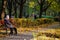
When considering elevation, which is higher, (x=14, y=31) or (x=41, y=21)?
(x=14, y=31)

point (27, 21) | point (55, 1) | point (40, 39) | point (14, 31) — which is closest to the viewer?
point (40, 39)

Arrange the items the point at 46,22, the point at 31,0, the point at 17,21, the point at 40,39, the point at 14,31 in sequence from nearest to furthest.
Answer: the point at 40,39 < the point at 14,31 < the point at 17,21 < the point at 46,22 < the point at 31,0

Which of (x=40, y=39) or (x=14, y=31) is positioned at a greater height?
(x=40, y=39)

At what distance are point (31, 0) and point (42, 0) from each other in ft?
24.1

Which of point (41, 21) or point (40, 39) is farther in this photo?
point (41, 21)

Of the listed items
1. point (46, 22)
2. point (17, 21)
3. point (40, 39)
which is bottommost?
point (46, 22)

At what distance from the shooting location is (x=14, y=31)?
19984 mm

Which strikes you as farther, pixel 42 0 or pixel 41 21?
pixel 42 0

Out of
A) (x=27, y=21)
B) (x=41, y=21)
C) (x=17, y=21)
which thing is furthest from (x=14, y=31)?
(x=41, y=21)

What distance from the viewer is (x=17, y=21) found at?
92.3 ft

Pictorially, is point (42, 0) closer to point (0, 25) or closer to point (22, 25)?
point (22, 25)

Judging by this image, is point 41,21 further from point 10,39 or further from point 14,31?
point 10,39

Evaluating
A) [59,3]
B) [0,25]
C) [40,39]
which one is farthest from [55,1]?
[40,39]

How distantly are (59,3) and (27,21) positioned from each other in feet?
62.6
